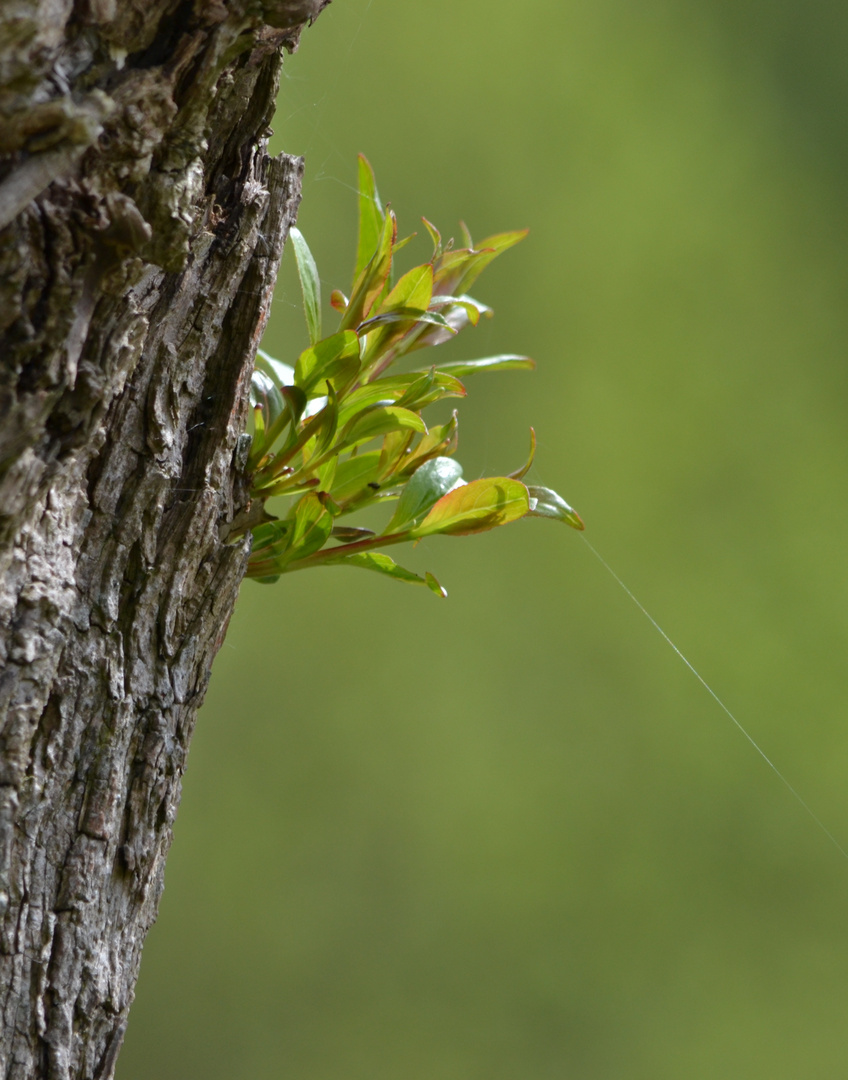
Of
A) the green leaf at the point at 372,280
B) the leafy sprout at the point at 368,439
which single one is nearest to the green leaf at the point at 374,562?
the leafy sprout at the point at 368,439

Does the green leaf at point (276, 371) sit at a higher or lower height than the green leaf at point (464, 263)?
lower

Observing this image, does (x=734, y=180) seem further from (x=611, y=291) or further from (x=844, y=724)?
(x=844, y=724)

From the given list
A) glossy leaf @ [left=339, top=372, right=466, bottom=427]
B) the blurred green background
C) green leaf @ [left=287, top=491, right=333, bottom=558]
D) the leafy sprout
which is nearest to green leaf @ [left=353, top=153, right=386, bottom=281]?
the leafy sprout

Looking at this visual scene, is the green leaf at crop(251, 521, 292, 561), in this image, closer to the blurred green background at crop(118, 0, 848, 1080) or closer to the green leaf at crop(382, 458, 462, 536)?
the green leaf at crop(382, 458, 462, 536)

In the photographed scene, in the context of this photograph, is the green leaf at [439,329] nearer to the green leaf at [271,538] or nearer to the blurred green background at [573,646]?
the green leaf at [271,538]

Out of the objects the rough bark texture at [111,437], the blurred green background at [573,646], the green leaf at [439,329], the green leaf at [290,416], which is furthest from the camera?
the blurred green background at [573,646]

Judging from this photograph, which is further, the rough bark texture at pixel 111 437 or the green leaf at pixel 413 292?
the green leaf at pixel 413 292

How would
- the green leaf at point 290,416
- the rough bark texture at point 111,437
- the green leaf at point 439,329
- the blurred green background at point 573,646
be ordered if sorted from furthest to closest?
the blurred green background at point 573,646, the green leaf at point 439,329, the green leaf at point 290,416, the rough bark texture at point 111,437
